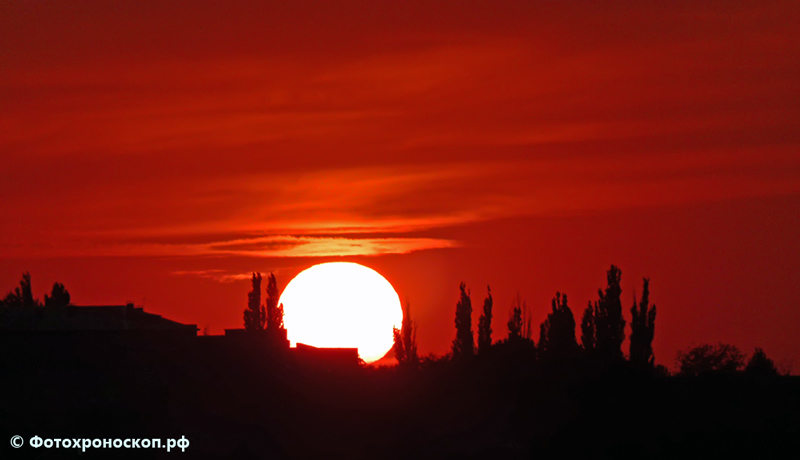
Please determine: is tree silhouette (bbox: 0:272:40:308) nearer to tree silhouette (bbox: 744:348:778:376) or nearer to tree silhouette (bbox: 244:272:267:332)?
tree silhouette (bbox: 244:272:267:332)

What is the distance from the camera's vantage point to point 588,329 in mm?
89875

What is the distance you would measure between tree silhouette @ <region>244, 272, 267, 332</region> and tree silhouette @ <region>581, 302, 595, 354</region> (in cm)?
2806

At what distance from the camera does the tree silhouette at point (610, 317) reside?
287 feet

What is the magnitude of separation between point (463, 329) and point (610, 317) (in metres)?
16.7

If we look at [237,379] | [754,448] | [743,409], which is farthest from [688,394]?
[237,379]

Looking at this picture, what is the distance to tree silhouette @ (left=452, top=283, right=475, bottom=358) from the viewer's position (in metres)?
99.9

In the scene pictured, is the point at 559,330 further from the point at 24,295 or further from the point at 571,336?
the point at 24,295

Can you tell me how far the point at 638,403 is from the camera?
53.3m

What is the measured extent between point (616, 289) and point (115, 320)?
41.7m

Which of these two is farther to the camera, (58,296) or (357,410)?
(58,296)

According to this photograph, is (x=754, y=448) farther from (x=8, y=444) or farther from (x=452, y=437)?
(x=8, y=444)

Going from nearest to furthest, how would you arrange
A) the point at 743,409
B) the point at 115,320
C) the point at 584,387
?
the point at 584,387
the point at 743,409
the point at 115,320

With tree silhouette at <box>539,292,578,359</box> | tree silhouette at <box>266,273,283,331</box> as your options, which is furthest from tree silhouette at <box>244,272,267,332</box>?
tree silhouette at <box>539,292,578,359</box>

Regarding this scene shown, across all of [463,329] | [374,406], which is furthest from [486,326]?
[374,406]
